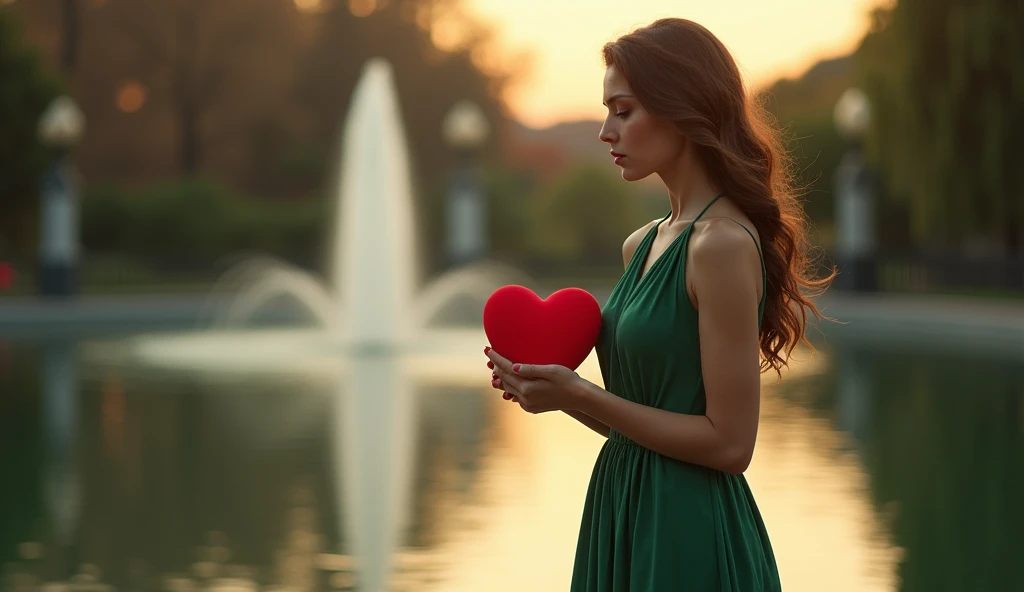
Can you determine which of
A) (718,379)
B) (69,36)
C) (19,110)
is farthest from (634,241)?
(69,36)

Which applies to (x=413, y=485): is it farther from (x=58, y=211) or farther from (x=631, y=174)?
(x=58, y=211)

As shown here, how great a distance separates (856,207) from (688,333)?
29911mm

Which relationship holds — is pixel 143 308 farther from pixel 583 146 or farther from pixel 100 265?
pixel 583 146

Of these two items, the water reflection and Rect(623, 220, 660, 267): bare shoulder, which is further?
the water reflection

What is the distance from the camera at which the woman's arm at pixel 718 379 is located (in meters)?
2.45

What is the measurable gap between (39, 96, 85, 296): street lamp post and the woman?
28436 millimetres

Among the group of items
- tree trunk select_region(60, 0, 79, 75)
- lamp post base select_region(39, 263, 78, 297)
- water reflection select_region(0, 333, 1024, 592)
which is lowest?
water reflection select_region(0, 333, 1024, 592)

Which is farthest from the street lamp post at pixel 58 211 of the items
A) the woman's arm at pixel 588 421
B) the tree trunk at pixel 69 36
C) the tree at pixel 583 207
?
Answer: the tree at pixel 583 207

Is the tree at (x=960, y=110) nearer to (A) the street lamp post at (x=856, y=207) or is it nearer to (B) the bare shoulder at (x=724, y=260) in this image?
(A) the street lamp post at (x=856, y=207)

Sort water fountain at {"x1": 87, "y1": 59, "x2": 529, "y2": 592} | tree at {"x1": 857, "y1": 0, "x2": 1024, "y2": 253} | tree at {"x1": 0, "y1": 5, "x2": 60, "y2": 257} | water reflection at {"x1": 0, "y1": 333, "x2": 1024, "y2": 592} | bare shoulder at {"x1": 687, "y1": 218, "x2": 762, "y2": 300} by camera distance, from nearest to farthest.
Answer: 1. bare shoulder at {"x1": 687, "y1": 218, "x2": 762, "y2": 300}
2. water reflection at {"x1": 0, "y1": 333, "x2": 1024, "y2": 592}
3. water fountain at {"x1": 87, "y1": 59, "x2": 529, "y2": 592}
4. tree at {"x1": 857, "y1": 0, "x2": 1024, "y2": 253}
5. tree at {"x1": 0, "y1": 5, "x2": 60, "y2": 257}

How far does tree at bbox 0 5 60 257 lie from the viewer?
114 feet

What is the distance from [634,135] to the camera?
8.54 ft

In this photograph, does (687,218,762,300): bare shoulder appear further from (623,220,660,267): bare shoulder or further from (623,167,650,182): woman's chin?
(623,220,660,267): bare shoulder

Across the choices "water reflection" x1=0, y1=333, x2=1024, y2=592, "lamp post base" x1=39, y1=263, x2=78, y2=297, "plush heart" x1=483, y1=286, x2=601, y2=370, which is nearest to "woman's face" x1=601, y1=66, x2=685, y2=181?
"plush heart" x1=483, y1=286, x2=601, y2=370
